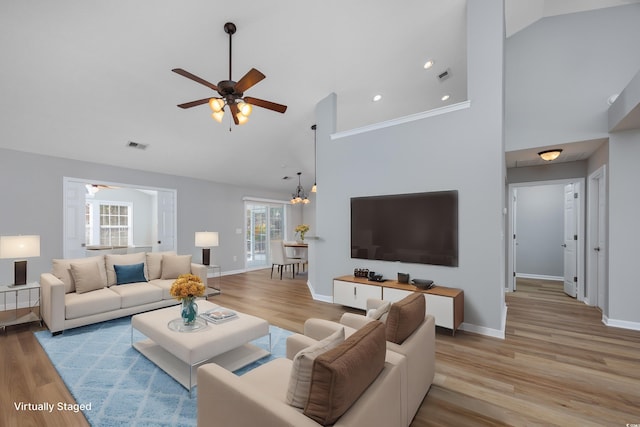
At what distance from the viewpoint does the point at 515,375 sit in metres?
2.47

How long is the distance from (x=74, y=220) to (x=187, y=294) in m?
3.99

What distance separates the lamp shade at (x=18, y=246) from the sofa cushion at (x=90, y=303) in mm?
702

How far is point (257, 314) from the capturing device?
409 cm

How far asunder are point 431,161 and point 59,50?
14.8ft

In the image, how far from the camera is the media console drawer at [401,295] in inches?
127

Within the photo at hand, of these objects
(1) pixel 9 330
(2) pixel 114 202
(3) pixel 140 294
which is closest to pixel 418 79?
(3) pixel 140 294

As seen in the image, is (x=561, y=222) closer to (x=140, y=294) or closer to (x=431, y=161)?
(x=431, y=161)

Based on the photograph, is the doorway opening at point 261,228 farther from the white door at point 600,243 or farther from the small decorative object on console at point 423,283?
the white door at point 600,243

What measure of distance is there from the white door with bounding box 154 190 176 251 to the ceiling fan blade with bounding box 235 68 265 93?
4.51m

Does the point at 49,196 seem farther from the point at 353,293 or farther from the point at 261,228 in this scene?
the point at 353,293

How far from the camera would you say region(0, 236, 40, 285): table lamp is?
3375 millimetres

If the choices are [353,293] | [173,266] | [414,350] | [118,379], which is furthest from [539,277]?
[118,379]

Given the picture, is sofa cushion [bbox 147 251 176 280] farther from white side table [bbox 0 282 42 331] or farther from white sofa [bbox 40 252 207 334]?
white side table [bbox 0 282 42 331]

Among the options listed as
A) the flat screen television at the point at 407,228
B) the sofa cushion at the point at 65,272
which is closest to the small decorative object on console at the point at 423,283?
the flat screen television at the point at 407,228
